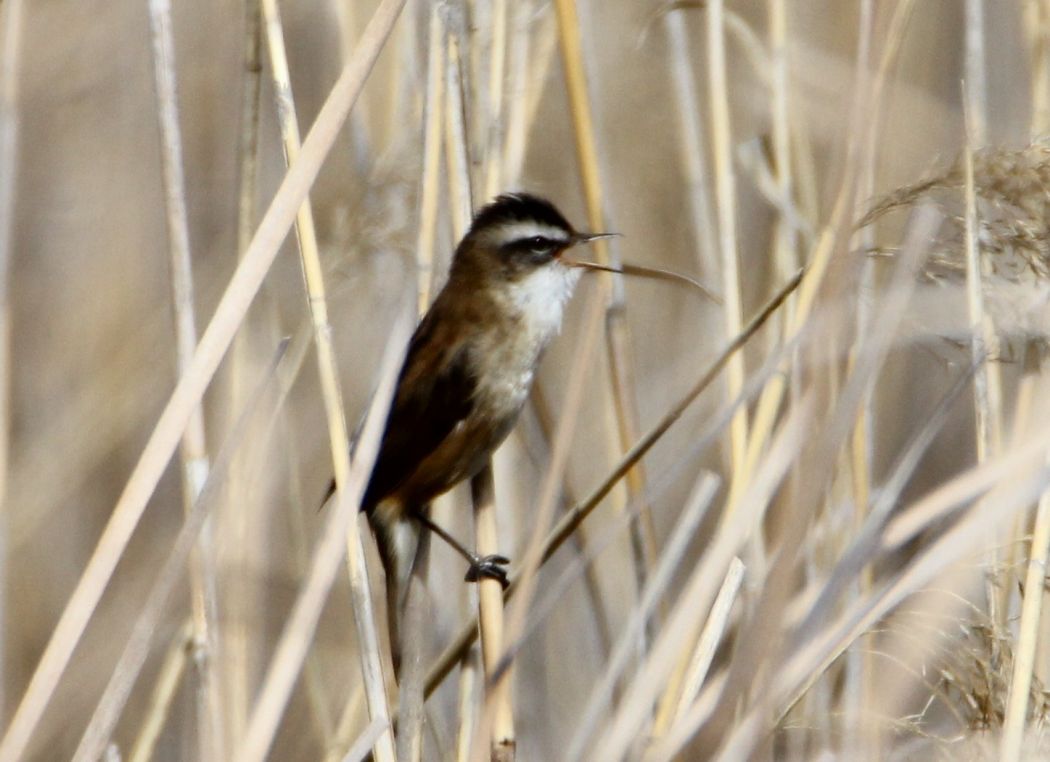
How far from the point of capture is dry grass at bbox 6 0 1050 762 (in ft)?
4.29

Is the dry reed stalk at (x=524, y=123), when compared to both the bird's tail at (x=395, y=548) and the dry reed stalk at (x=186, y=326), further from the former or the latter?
the dry reed stalk at (x=186, y=326)

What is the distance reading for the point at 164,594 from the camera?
1186 millimetres

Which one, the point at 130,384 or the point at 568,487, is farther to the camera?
the point at 130,384

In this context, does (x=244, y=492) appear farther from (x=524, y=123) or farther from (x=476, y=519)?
(x=524, y=123)

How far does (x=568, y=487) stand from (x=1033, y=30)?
1151 mm

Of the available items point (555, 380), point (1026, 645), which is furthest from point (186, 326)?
point (555, 380)

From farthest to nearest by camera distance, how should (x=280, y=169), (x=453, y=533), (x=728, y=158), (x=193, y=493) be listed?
(x=280, y=169) → (x=453, y=533) → (x=728, y=158) → (x=193, y=493)

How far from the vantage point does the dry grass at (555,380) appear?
1.31 m

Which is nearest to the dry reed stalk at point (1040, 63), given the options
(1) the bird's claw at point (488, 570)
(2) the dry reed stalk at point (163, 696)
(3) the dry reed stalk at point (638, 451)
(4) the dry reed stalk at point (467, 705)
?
(3) the dry reed stalk at point (638, 451)

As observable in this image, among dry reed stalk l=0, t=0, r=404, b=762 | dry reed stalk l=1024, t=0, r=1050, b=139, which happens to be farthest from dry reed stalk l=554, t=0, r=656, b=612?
dry reed stalk l=1024, t=0, r=1050, b=139

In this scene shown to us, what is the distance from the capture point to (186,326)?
1.66 meters

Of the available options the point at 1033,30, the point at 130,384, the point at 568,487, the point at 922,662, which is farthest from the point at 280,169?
the point at 922,662

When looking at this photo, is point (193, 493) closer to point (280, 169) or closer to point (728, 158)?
point (728, 158)

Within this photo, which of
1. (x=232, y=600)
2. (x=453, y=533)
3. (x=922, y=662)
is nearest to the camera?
(x=922, y=662)
